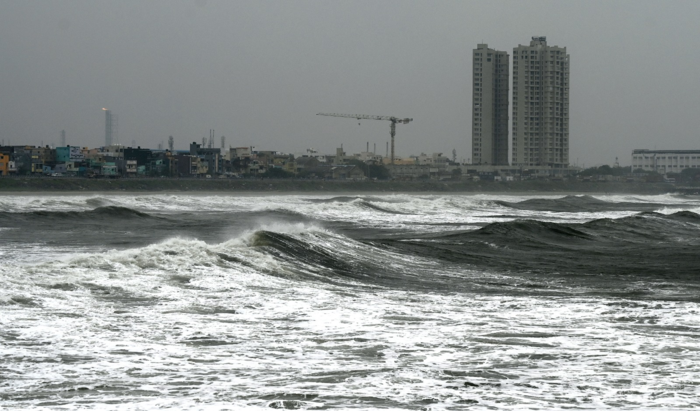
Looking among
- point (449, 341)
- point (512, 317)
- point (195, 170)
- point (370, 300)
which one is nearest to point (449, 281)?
point (370, 300)

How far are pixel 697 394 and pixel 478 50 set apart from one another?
635 feet

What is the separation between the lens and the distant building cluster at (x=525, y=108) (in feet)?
602

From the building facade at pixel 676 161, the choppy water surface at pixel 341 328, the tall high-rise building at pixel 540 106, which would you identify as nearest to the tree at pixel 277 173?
the tall high-rise building at pixel 540 106

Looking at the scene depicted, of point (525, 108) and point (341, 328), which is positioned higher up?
point (525, 108)

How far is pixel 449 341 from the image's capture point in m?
9.55

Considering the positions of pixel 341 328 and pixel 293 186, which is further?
pixel 293 186

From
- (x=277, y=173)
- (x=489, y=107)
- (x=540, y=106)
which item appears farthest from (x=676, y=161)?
(x=277, y=173)

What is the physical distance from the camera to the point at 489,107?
18850 centimetres

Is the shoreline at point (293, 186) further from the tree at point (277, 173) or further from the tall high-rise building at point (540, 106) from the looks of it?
the tall high-rise building at point (540, 106)

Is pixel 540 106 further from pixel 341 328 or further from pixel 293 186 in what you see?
pixel 341 328

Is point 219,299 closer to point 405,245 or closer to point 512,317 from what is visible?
point 512,317

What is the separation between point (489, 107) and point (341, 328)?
182 metres

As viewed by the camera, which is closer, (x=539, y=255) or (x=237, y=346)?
(x=237, y=346)

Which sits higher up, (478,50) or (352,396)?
(478,50)
